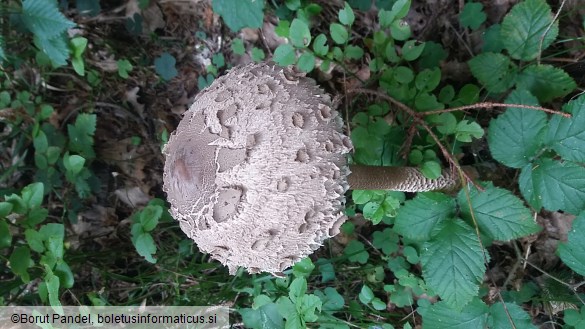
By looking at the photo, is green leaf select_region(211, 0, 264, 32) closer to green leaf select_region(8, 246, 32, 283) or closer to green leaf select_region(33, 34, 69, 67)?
green leaf select_region(33, 34, 69, 67)

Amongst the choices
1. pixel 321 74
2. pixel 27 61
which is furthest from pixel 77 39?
pixel 321 74

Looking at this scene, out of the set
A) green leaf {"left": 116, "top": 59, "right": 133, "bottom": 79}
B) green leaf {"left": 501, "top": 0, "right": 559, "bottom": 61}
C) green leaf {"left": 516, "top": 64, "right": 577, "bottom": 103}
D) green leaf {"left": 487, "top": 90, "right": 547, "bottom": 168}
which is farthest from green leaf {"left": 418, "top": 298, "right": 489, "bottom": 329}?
green leaf {"left": 116, "top": 59, "right": 133, "bottom": 79}

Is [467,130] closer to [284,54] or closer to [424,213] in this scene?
[424,213]

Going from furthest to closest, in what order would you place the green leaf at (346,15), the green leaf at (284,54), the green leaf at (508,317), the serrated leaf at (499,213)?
the green leaf at (284,54), the green leaf at (346,15), the green leaf at (508,317), the serrated leaf at (499,213)

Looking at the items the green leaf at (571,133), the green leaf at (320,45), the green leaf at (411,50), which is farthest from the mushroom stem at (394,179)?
the green leaf at (320,45)

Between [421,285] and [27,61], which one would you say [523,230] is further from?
[27,61]

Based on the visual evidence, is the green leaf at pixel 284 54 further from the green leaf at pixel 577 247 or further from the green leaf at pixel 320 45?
the green leaf at pixel 577 247
